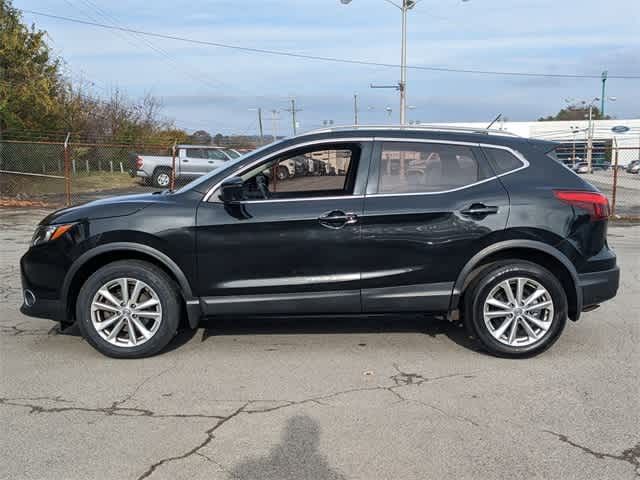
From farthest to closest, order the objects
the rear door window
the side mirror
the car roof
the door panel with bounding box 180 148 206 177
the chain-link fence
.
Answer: the door panel with bounding box 180 148 206 177
the chain-link fence
the car roof
the rear door window
the side mirror

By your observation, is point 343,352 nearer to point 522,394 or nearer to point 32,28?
point 522,394

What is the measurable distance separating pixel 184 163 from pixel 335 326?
707 inches

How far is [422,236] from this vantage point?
4734 mm

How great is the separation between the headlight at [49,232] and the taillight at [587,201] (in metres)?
3.90

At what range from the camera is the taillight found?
4.79 m

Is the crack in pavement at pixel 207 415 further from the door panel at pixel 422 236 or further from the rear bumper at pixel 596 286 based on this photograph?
the rear bumper at pixel 596 286

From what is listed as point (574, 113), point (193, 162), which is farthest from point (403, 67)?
point (574, 113)

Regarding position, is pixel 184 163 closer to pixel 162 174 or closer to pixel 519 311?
pixel 162 174

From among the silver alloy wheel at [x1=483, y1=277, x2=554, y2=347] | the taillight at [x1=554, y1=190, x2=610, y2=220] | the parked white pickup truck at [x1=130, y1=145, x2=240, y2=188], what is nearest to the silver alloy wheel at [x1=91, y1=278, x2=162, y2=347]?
the silver alloy wheel at [x1=483, y1=277, x2=554, y2=347]

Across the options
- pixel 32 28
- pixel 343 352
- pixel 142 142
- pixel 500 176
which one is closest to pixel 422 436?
pixel 343 352

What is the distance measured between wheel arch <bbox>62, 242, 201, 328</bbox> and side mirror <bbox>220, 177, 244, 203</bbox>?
2.15 ft

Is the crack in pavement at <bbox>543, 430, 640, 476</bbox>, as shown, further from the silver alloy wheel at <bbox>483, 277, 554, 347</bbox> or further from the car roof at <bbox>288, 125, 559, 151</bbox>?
the car roof at <bbox>288, 125, 559, 151</bbox>

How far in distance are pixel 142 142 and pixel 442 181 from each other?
29900 millimetres

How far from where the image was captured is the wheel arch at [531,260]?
4.74m
